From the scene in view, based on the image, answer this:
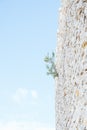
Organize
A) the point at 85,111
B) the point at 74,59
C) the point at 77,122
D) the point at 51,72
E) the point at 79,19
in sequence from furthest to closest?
the point at 51,72, the point at 74,59, the point at 79,19, the point at 77,122, the point at 85,111

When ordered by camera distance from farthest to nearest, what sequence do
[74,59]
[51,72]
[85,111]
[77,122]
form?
[51,72], [74,59], [77,122], [85,111]

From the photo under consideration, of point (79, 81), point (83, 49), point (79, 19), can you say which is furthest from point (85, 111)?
point (79, 19)

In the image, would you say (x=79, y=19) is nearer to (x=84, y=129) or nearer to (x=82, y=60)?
(x=82, y=60)

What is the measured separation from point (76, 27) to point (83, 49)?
93 centimetres

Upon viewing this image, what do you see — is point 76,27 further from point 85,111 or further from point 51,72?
point 51,72

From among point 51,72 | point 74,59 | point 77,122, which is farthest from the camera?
point 51,72

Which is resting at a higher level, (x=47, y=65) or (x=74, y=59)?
(x=47, y=65)

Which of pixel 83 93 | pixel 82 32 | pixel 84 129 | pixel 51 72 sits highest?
pixel 51 72

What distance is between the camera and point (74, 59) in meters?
7.11

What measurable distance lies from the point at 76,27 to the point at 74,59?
794 millimetres

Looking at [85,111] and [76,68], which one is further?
[76,68]

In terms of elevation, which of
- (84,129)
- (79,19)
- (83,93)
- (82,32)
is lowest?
(84,129)

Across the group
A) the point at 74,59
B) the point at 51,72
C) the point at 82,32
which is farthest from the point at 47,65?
the point at 82,32

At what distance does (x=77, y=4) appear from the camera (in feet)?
21.9
